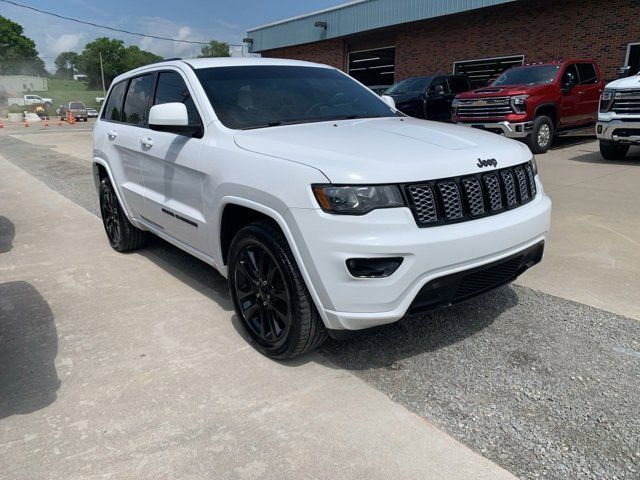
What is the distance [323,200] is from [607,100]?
9.19 metres

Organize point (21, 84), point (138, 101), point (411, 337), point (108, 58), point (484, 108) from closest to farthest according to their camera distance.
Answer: point (411, 337) < point (138, 101) < point (484, 108) < point (21, 84) < point (108, 58)

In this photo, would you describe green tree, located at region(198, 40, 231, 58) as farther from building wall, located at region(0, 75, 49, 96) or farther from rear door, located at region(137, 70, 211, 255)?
rear door, located at region(137, 70, 211, 255)

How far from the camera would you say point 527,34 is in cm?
1827

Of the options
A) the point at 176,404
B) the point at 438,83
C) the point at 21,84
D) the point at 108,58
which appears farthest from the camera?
the point at 108,58

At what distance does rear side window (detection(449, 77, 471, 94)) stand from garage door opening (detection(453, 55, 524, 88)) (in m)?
4.21

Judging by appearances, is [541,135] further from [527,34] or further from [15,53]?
[15,53]

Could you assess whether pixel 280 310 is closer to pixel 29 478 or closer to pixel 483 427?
pixel 483 427

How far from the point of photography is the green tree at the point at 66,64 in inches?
5419

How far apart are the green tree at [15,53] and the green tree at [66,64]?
3446 centimetres

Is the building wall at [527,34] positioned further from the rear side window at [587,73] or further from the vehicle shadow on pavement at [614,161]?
the vehicle shadow on pavement at [614,161]

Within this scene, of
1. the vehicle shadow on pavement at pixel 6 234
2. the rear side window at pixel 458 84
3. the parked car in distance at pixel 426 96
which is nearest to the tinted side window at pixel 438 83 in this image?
the parked car in distance at pixel 426 96

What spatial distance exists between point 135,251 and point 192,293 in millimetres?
1571

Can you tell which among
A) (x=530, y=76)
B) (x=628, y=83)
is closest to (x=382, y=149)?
(x=628, y=83)

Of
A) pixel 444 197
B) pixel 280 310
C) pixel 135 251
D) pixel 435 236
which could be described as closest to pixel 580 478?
pixel 435 236
